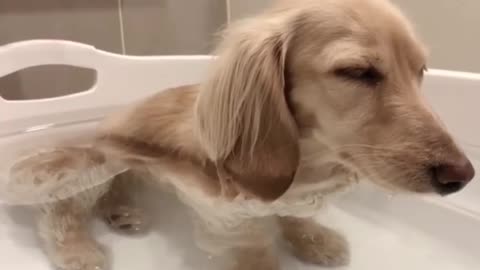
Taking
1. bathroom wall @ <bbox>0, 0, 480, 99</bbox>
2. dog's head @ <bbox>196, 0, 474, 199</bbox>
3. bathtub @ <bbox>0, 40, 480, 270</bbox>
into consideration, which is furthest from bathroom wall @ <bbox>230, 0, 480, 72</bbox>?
dog's head @ <bbox>196, 0, 474, 199</bbox>

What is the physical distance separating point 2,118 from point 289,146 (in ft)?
2.25

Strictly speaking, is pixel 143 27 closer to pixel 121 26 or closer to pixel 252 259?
pixel 121 26

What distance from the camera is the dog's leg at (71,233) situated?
1.12m

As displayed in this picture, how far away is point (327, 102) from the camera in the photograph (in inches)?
33.2

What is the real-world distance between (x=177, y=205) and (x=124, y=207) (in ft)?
0.37

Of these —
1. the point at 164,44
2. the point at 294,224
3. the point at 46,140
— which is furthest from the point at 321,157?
the point at 164,44

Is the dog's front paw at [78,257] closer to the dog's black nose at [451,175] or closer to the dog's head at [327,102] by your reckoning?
the dog's head at [327,102]

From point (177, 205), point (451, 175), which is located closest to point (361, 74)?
point (451, 175)

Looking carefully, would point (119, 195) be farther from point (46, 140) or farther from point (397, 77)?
point (397, 77)

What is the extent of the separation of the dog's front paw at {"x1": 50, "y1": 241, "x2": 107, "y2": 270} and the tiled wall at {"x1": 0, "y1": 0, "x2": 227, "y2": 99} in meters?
0.64

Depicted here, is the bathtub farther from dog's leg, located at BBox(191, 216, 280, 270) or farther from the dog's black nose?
the dog's black nose

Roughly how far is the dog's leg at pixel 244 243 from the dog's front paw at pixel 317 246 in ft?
0.21

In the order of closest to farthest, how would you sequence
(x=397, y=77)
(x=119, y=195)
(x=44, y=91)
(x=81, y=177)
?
1. (x=397, y=77)
2. (x=81, y=177)
3. (x=119, y=195)
4. (x=44, y=91)

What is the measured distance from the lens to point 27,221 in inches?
49.8
